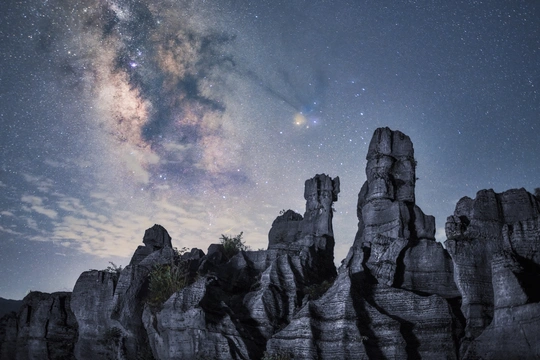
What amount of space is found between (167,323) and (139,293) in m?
6.76

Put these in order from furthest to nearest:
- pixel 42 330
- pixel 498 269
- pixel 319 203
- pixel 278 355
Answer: pixel 319 203 < pixel 42 330 < pixel 278 355 < pixel 498 269

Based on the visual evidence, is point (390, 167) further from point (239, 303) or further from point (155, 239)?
point (155, 239)

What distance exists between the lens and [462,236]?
3078 cm

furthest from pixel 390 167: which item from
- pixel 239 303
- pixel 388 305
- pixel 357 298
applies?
pixel 239 303

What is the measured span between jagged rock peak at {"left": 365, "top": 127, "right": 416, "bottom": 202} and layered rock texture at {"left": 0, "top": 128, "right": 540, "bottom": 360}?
0.13 metres

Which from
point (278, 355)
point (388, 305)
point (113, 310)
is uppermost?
point (388, 305)

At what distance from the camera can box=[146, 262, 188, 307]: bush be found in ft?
108

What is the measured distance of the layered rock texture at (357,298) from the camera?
26094 millimetres

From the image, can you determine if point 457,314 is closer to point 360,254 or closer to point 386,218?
point 360,254

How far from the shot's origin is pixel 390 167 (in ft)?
139

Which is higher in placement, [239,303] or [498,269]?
[498,269]

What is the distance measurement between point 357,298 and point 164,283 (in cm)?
1513

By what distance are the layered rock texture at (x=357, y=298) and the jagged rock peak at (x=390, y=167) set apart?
13 centimetres

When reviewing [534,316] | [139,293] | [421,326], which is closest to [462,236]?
[421,326]
